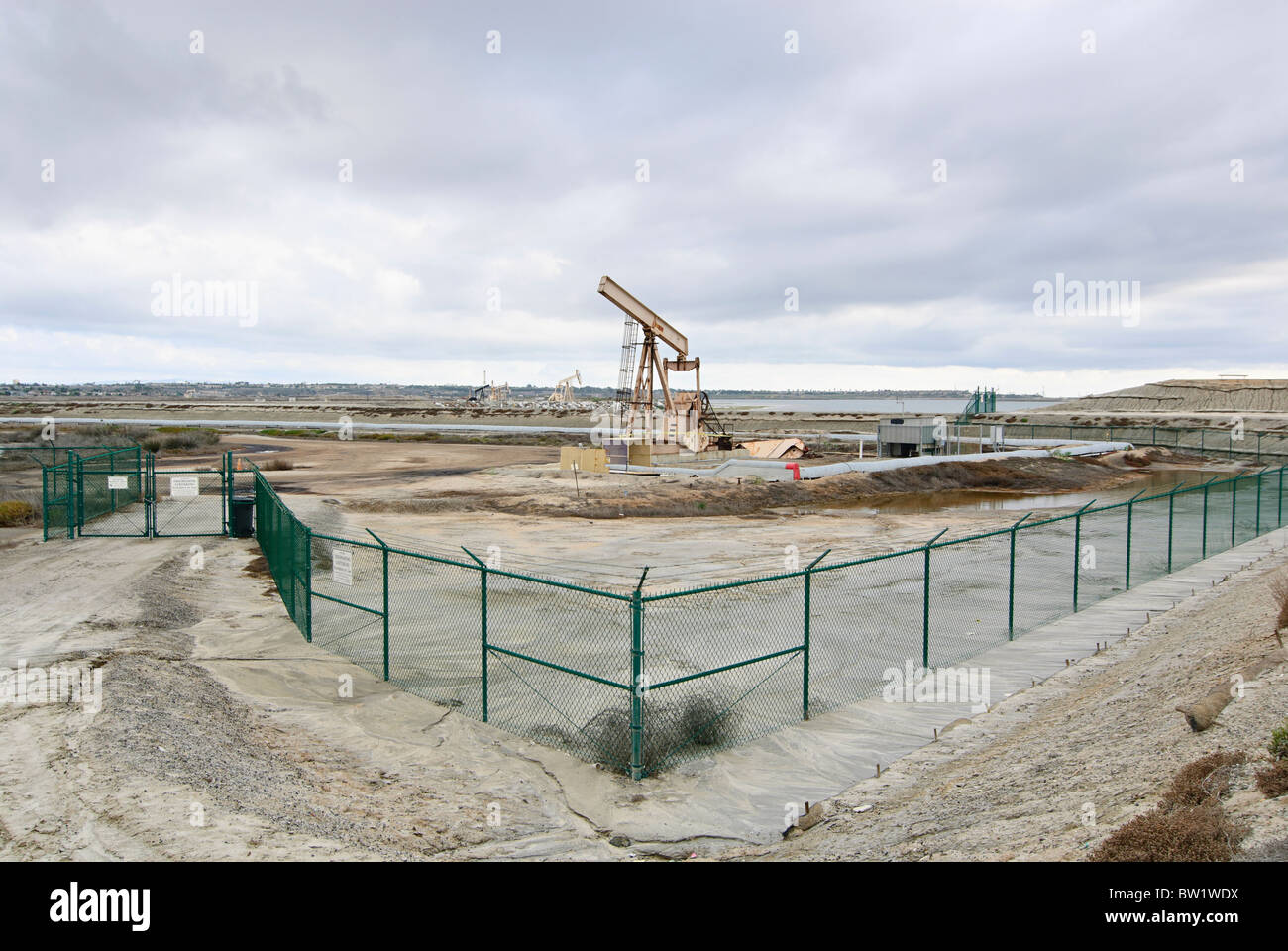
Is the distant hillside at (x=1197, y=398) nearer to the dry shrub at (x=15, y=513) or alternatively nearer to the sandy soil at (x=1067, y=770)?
the sandy soil at (x=1067, y=770)

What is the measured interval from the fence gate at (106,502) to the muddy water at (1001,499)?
82.2 ft

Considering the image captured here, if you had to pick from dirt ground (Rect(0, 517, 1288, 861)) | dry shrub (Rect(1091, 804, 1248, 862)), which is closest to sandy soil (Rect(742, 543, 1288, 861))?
dirt ground (Rect(0, 517, 1288, 861))

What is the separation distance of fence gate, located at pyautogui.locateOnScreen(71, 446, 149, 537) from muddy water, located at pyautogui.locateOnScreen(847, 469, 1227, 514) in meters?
25.1

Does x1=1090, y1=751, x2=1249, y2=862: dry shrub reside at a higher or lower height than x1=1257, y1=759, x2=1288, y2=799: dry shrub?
lower

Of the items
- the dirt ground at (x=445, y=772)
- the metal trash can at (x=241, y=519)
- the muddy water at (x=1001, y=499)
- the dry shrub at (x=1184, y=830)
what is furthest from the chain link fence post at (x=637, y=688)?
the muddy water at (x=1001, y=499)

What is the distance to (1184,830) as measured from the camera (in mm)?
→ 5336

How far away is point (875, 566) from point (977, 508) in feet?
57.6

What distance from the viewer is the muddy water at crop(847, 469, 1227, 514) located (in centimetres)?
3481

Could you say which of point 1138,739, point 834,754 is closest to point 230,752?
point 834,754

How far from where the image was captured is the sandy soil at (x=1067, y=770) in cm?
616

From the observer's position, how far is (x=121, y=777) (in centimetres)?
748

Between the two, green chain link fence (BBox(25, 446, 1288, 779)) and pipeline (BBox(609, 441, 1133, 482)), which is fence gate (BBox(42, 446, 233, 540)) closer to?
green chain link fence (BBox(25, 446, 1288, 779))

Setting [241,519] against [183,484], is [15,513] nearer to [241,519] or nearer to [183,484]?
[183,484]
